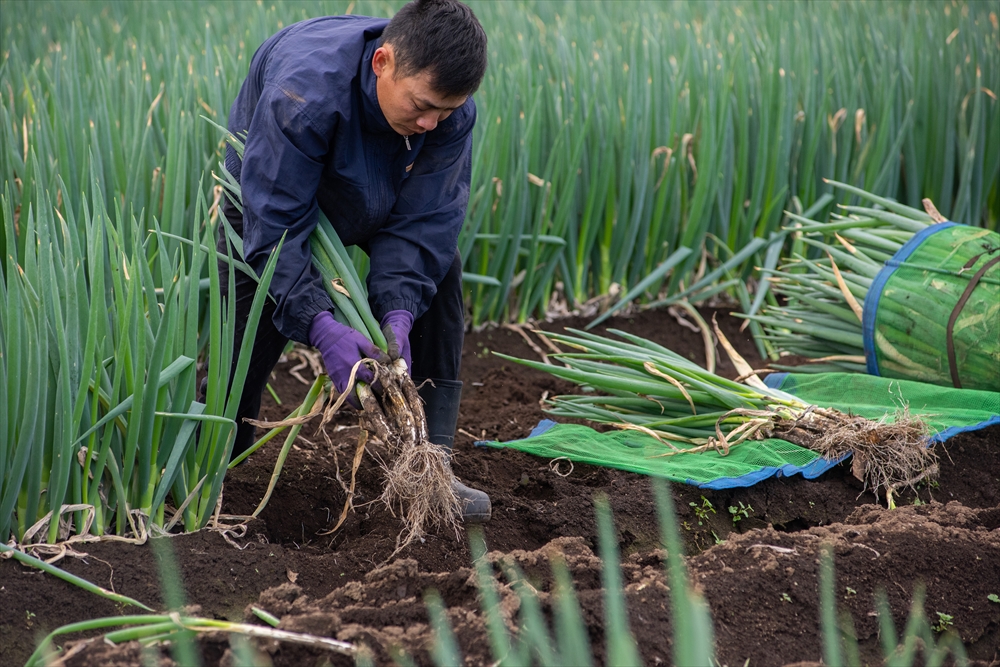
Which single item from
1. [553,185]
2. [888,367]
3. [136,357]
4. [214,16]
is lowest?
[888,367]

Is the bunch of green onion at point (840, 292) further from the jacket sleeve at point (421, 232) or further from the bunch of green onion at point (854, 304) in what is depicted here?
the jacket sleeve at point (421, 232)

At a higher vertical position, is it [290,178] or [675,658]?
[290,178]

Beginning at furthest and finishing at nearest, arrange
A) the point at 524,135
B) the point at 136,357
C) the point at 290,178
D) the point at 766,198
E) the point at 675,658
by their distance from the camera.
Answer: the point at 766,198, the point at 524,135, the point at 290,178, the point at 136,357, the point at 675,658

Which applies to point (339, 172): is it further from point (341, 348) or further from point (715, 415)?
point (715, 415)

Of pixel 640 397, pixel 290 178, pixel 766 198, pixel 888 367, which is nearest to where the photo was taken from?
pixel 290 178

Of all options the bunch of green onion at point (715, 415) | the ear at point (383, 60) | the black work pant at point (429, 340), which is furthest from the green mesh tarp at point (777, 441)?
the ear at point (383, 60)

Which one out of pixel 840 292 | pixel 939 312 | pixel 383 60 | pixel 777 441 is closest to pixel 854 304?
pixel 840 292

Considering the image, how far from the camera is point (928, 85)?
3641 millimetres

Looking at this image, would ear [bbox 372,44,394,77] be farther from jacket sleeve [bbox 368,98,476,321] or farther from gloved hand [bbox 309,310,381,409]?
gloved hand [bbox 309,310,381,409]

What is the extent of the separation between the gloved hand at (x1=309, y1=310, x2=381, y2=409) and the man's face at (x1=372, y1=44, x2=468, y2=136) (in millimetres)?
400

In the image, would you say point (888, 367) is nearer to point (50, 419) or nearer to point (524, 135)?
point (524, 135)

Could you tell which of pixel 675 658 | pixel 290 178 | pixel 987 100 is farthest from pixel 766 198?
pixel 675 658

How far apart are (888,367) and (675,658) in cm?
167

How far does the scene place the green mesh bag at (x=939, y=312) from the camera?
260 cm
